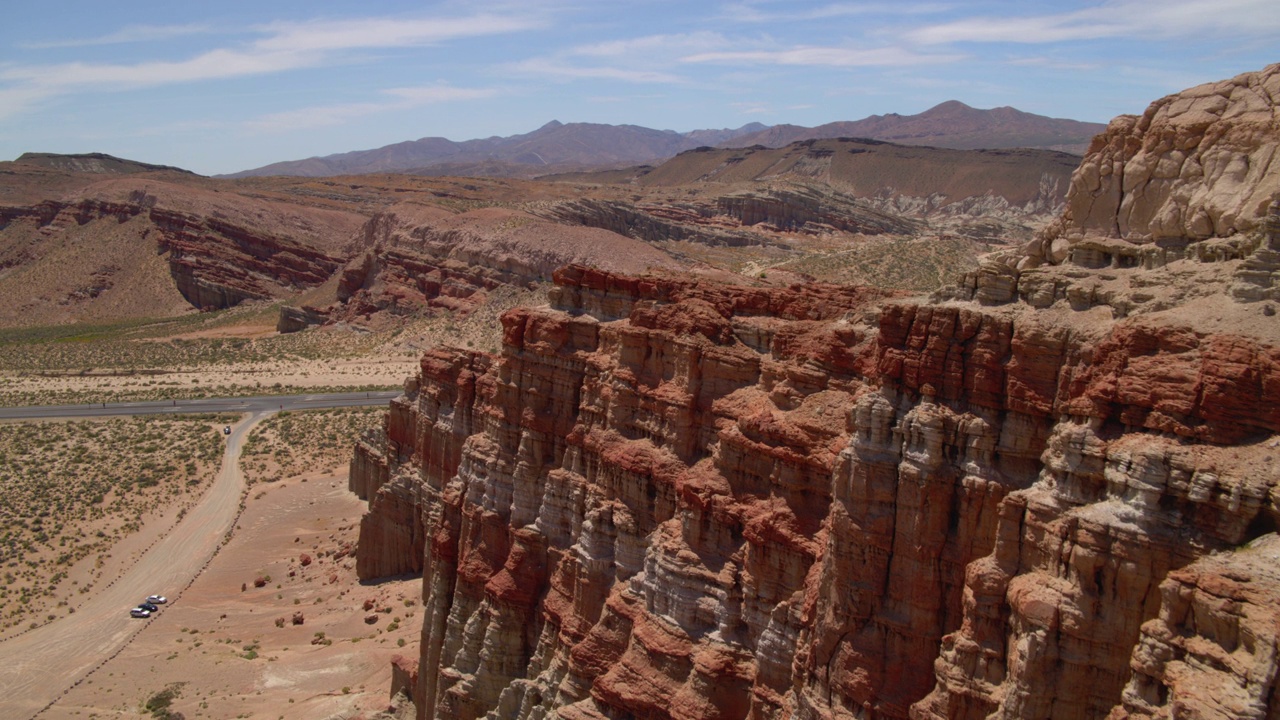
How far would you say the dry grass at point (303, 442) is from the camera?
212 feet

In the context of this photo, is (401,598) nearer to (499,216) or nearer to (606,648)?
→ (606,648)

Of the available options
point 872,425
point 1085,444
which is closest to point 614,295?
point 872,425

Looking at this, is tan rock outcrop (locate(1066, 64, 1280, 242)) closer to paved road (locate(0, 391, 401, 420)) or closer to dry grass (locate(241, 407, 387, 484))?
dry grass (locate(241, 407, 387, 484))

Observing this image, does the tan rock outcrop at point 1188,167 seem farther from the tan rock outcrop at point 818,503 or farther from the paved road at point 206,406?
the paved road at point 206,406

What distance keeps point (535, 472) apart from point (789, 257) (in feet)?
288

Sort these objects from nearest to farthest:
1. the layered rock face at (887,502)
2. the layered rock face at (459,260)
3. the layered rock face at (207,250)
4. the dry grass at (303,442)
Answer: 1. the layered rock face at (887,502)
2. the dry grass at (303,442)
3. the layered rock face at (459,260)
4. the layered rock face at (207,250)

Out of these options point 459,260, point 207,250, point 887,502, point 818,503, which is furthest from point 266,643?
point 207,250

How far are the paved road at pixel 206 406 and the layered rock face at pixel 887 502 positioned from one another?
52634 millimetres

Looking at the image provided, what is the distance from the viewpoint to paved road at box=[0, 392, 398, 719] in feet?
130

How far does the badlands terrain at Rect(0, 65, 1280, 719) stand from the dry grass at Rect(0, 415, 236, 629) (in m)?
0.42

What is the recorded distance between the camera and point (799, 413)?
2148 centimetres

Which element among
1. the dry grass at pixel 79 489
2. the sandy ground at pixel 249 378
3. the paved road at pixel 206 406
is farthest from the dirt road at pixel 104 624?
the sandy ground at pixel 249 378

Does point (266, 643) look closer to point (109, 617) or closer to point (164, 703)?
point (164, 703)

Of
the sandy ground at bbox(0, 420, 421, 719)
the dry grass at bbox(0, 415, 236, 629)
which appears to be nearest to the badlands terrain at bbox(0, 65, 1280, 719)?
the sandy ground at bbox(0, 420, 421, 719)
